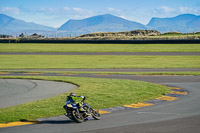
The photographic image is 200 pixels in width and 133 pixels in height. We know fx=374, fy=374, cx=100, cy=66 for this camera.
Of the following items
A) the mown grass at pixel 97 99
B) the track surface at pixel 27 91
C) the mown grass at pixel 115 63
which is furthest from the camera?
the mown grass at pixel 115 63

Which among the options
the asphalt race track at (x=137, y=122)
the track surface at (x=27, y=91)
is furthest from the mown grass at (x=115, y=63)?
the asphalt race track at (x=137, y=122)

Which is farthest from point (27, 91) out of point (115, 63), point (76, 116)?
point (115, 63)

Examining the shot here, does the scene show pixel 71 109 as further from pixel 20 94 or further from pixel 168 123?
pixel 20 94

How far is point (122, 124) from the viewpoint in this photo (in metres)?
11.7

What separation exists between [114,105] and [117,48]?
163 ft

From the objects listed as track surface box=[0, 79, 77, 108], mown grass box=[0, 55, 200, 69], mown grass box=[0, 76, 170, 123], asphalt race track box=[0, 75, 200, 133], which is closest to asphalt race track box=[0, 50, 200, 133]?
asphalt race track box=[0, 75, 200, 133]

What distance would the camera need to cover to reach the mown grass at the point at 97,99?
13312mm

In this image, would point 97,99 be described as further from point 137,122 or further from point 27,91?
point 27,91

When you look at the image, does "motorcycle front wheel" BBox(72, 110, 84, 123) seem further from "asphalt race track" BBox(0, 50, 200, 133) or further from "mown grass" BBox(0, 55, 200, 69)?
"mown grass" BBox(0, 55, 200, 69)

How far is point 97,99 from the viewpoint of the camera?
654 inches

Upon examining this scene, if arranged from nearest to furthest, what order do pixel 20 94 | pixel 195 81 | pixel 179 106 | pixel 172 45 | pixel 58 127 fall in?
pixel 58 127, pixel 179 106, pixel 20 94, pixel 195 81, pixel 172 45

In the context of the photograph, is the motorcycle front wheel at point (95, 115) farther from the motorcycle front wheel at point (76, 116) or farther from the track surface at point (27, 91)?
the track surface at point (27, 91)

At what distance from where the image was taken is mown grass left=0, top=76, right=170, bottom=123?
43.7 ft

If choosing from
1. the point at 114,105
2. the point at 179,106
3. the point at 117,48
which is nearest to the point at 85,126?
the point at 114,105
